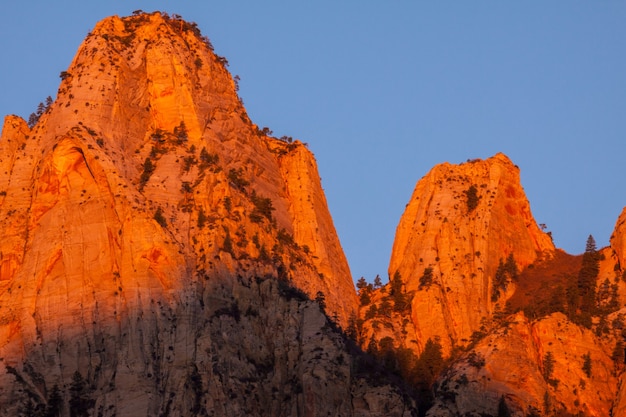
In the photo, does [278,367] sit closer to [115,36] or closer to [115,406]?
[115,406]

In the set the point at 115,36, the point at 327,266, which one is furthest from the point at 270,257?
the point at 115,36

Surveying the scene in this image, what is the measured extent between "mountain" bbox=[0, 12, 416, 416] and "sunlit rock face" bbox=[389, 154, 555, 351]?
7412 millimetres

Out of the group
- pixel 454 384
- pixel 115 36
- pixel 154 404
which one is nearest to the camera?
pixel 154 404

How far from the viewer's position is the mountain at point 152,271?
474 ft

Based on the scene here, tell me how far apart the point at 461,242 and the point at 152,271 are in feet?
107

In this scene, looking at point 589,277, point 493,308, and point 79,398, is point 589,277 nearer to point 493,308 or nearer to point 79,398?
point 493,308

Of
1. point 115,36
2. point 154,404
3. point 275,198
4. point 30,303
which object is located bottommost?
point 154,404

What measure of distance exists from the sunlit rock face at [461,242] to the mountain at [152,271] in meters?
7.41

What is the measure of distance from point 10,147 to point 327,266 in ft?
86.0

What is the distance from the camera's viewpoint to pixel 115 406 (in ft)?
465

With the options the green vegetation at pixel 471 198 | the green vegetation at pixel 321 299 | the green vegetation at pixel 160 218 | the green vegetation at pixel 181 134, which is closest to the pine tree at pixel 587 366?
the green vegetation at pixel 321 299

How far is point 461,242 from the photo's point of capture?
6757 inches

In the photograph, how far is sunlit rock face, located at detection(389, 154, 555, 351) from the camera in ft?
545

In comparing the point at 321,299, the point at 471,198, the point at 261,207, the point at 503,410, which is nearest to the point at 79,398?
the point at 321,299
